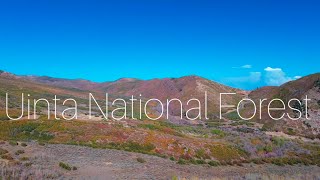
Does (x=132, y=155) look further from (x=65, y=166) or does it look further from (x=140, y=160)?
(x=65, y=166)

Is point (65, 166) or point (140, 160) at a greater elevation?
point (65, 166)

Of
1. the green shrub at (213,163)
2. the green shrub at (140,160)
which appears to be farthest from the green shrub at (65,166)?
the green shrub at (213,163)

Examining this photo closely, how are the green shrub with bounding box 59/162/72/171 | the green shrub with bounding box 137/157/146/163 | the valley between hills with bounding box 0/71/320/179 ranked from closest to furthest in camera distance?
the green shrub with bounding box 59/162/72/171
the valley between hills with bounding box 0/71/320/179
the green shrub with bounding box 137/157/146/163

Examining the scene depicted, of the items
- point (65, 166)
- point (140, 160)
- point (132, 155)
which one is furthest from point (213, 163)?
point (65, 166)

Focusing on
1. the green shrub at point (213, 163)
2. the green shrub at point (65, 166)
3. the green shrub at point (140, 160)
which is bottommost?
the green shrub at point (213, 163)

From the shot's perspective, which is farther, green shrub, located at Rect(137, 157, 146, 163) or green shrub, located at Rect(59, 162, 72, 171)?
green shrub, located at Rect(137, 157, 146, 163)

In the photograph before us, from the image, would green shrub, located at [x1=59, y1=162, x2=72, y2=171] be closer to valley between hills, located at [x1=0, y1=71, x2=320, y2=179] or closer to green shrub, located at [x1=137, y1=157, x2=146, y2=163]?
valley between hills, located at [x1=0, y1=71, x2=320, y2=179]

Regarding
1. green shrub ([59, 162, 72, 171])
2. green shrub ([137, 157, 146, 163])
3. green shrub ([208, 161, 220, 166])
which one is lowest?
green shrub ([208, 161, 220, 166])

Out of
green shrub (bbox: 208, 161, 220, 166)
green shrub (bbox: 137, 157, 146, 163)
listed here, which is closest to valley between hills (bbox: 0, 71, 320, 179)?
green shrub (bbox: 208, 161, 220, 166)

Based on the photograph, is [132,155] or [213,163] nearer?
[132,155]

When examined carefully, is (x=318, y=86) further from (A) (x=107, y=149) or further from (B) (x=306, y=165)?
(A) (x=107, y=149)

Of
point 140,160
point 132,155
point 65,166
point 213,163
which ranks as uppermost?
point 65,166

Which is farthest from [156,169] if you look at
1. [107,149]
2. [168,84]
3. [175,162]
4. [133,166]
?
[168,84]

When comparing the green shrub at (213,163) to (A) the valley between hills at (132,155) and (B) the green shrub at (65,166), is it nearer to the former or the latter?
(A) the valley between hills at (132,155)
